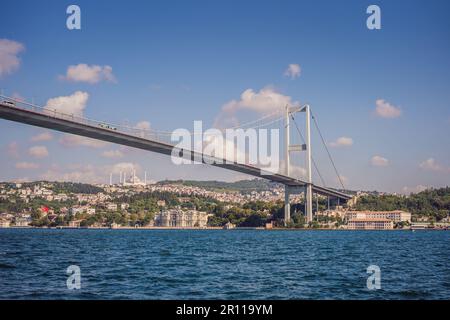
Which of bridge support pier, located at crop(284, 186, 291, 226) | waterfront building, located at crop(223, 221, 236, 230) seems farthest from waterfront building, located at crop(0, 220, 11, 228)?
bridge support pier, located at crop(284, 186, 291, 226)

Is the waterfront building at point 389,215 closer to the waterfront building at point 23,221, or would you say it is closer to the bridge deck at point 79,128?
the bridge deck at point 79,128

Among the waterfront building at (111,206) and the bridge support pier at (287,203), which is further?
the waterfront building at (111,206)

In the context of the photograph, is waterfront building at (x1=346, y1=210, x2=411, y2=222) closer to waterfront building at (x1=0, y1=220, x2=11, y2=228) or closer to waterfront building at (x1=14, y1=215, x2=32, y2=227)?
waterfront building at (x1=14, y1=215, x2=32, y2=227)

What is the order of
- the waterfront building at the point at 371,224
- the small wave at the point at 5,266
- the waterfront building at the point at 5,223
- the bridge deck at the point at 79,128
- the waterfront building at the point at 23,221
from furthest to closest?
the waterfront building at the point at 5,223 → the waterfront building at the point at 23,221 → the waterfront building at the point at 371,224 → the bridge deck at the point at 79,128 → the small wave at the point at 5,266

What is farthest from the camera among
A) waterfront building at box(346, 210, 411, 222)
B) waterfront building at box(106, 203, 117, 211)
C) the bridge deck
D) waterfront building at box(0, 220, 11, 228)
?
waterfront building at box(106, 203, 117, 211)

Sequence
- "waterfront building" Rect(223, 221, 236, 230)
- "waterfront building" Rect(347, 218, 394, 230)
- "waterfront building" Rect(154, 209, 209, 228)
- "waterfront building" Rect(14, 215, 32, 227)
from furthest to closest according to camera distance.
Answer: "waterfront building" Rect(154, 209, 209, 228) → "waterfront building" Rect(14, 215, 32, 227) → "waterfront building" Rect(223, 221, 236, 230) → "waterfront building" Rect(347, 218, 394, 230)

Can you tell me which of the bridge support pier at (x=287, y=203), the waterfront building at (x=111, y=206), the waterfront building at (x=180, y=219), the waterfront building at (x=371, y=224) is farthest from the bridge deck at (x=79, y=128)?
the waterfront building at (x=111, y=206)
